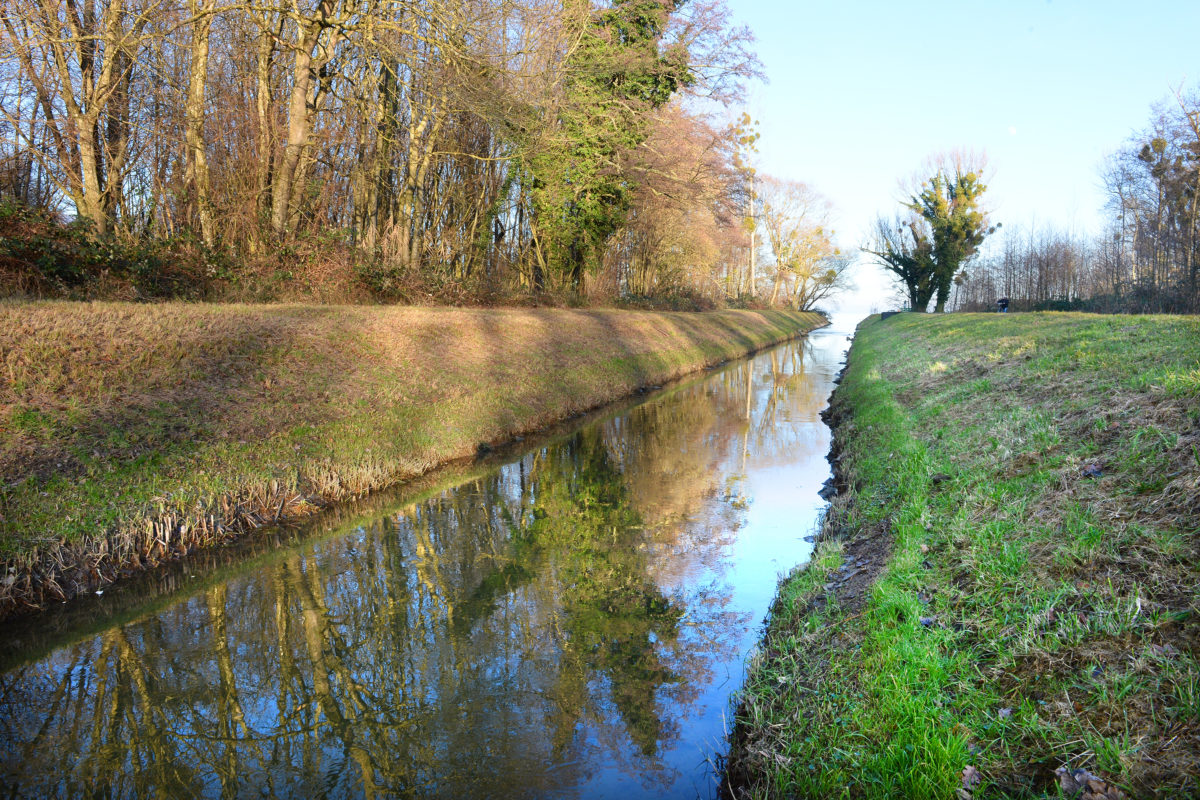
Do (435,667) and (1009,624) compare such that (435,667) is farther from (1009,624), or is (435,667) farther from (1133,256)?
(1133,256)

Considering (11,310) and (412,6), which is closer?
(11,310)

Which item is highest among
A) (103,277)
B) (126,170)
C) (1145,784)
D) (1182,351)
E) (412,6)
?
(412,6)

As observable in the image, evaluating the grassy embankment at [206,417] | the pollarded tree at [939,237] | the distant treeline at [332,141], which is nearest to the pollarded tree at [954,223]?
the pollarded tree at [939,237]

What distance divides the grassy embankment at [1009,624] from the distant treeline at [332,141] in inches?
428

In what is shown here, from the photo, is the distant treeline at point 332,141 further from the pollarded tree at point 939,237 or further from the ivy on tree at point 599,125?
the pollarded tree at point 939,237

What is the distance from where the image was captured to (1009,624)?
141 inches

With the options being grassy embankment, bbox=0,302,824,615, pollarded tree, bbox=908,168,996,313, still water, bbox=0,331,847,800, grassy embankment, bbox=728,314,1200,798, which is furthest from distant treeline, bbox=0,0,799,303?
pollarded tree, bbox=908,168,996,313

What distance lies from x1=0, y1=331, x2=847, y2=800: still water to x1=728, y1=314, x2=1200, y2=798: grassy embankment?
2.08 feet

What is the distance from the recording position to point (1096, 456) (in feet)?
16.9

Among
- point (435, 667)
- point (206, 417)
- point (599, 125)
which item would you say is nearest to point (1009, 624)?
point (435, 667)

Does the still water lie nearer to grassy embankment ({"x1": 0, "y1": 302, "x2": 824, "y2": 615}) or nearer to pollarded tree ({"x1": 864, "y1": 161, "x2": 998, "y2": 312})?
grassy embankment ({"x1": 0, "y1": 302, "x2": 824, "y2": 615})

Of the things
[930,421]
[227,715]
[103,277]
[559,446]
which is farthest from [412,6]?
[227,715]

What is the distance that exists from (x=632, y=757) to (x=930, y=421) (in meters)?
7.04

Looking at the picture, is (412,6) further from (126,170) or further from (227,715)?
(227,715)
